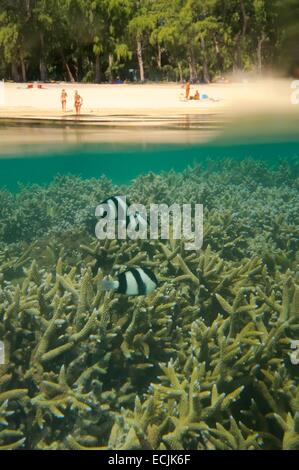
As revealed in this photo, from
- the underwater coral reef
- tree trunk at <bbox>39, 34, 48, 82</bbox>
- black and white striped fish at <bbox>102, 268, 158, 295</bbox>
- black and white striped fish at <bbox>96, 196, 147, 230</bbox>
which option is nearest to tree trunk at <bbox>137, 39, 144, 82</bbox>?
tree trunk at <bbox>39, 34, 48, 82</bbox>

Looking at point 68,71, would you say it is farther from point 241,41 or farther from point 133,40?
point 241,41

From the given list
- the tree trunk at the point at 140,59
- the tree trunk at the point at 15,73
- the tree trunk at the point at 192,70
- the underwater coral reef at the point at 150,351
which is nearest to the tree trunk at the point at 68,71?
the tree trunk at the point at 15,73

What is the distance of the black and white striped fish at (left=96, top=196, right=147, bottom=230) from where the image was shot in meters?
3.60

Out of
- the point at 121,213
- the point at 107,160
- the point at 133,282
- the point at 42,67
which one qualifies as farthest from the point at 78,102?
the point at 133,282

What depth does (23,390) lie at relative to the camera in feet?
9.05

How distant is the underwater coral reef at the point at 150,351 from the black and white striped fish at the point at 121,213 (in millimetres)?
130

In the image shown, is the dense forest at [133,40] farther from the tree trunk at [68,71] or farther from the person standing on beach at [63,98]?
the person standing on beach at [63,98]

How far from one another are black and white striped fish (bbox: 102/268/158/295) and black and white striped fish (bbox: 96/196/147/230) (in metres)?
0.71

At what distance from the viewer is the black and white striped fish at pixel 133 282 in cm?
291

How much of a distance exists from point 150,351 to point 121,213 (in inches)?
38.6

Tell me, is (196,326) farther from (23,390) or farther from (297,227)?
(297,227)
